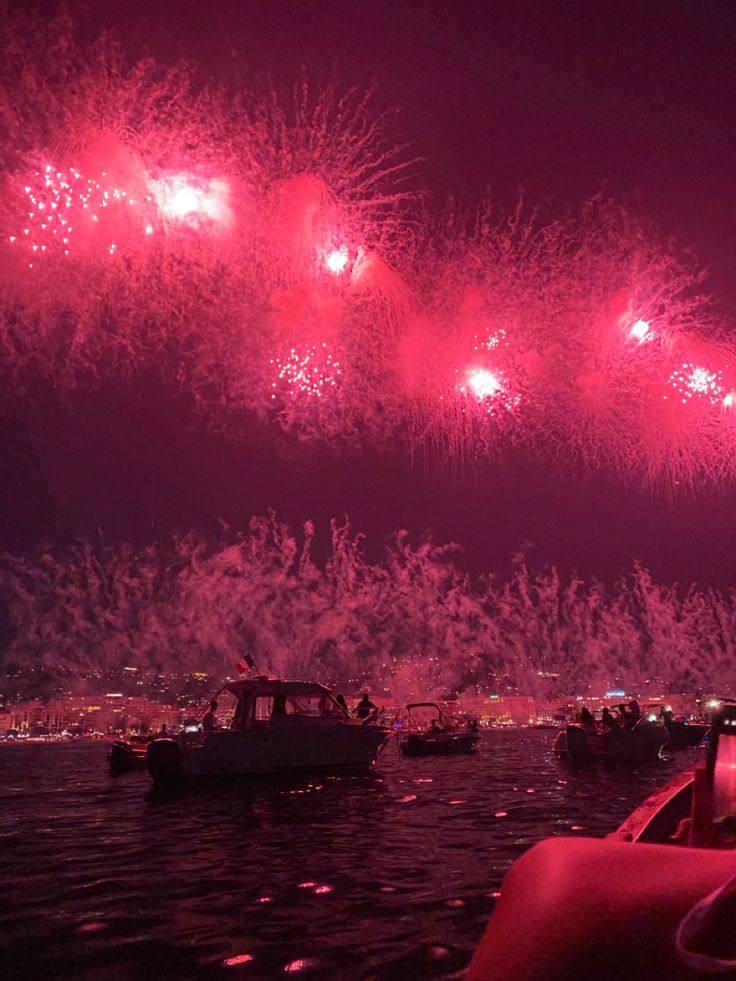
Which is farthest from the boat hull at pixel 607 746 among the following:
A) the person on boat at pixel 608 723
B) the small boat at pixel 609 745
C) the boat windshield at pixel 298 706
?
the boat windshield at pixel 298 706

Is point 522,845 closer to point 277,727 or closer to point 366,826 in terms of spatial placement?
point 366,826

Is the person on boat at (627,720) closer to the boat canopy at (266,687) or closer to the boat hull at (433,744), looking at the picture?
the boat hull at (433,744)

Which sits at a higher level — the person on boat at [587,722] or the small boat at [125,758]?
the person on boat at [587,722]

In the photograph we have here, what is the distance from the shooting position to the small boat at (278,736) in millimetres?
22344

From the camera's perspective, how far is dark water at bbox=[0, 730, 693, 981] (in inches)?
221

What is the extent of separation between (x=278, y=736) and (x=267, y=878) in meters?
15.8

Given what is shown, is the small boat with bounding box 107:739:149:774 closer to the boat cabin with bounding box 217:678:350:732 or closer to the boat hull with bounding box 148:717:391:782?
the boat cabin with bounding box 217:678:350:732

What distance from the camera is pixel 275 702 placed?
2448 cm

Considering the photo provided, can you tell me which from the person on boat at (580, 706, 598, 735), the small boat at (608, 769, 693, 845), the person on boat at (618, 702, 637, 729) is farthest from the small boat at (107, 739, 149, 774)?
the small boat at (608, 769, 693, 845)

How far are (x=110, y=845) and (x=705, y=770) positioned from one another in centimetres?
1051

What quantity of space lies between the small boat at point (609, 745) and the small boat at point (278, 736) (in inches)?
339

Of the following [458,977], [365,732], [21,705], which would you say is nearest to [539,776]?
[365,732]

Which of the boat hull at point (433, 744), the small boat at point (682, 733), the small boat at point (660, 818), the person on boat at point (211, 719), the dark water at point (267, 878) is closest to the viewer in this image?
the small boat at point (660, 818)

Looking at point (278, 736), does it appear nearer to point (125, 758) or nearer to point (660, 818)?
point (125, 758)
